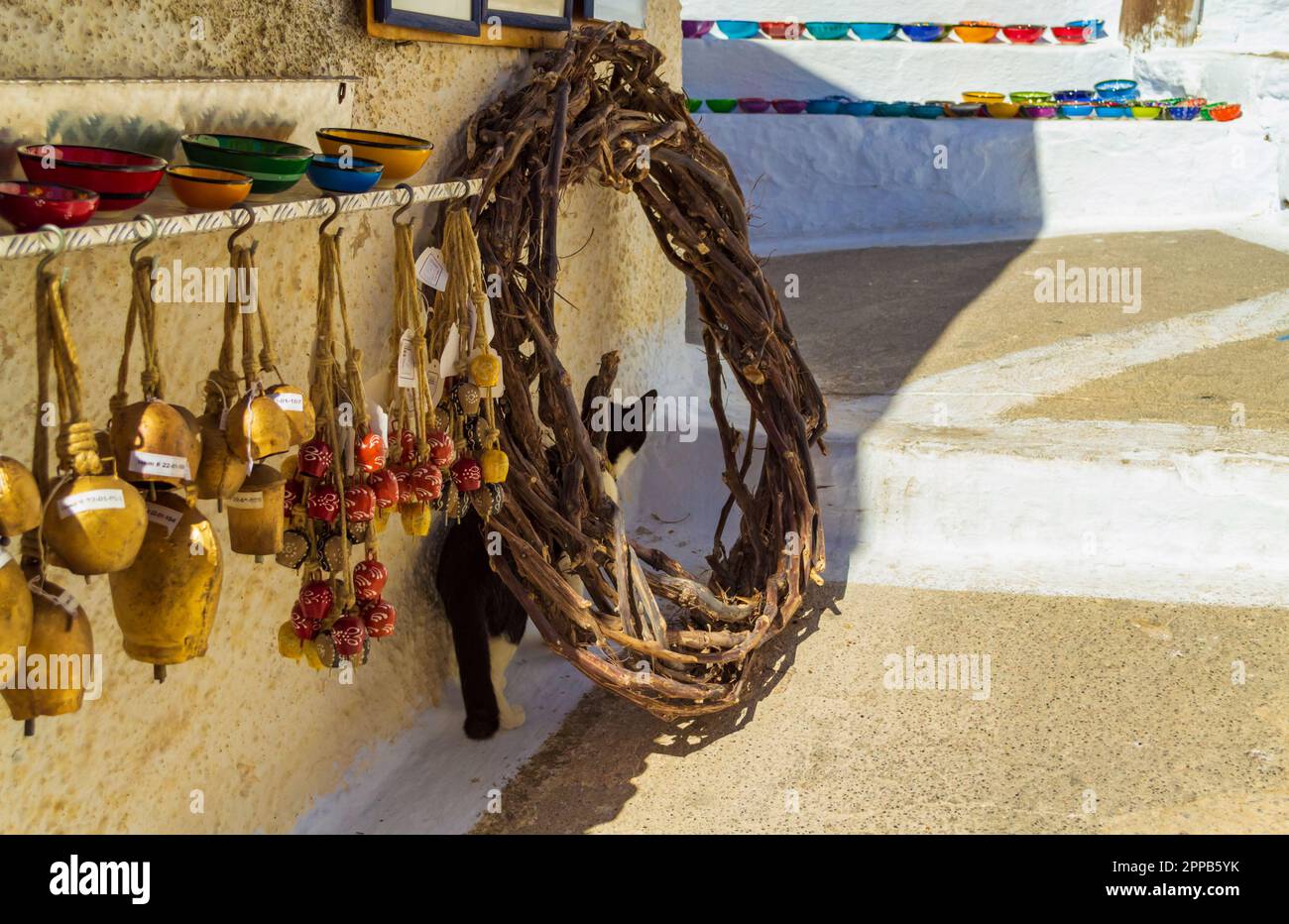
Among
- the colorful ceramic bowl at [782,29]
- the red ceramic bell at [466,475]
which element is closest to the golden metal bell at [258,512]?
the red ceramic bell at [466,475]

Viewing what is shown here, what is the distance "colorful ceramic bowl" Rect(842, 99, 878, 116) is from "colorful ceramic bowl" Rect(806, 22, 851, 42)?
41.7 inches

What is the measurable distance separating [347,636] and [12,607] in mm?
494

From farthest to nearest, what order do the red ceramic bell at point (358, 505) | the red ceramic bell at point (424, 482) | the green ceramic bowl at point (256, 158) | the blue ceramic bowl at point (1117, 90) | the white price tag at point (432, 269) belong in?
the blue ceramic bowl at point (1117, 90), the white price tag at point (432, 269), the red ceramic bell at point (424, 482), the red ceramic bell at point (358, 505), the green ceramic bowl at point (256, 158)

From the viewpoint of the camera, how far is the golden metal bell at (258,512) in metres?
1.47

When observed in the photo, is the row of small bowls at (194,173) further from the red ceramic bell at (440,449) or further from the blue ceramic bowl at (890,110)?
the blue ceramic bowl at (890,110)

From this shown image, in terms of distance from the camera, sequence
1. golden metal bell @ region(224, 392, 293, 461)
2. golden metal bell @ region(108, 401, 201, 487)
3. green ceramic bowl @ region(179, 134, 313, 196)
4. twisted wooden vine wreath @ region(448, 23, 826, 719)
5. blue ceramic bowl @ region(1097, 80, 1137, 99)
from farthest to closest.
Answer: blue ceramic bowl @ region(1097, 80, 1137, 99) → twisted wooden vine wreath @ region(448, 23, 826, 719) → green ceramic bowl @ region(179, 134, 313, 196) → golden metal bell @ region(224, 392, 293, 461) → golden metal bell @ region(108, 401, 201, 487)

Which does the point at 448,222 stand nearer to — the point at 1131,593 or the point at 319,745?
the point at 319,745

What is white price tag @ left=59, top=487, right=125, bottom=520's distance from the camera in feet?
3.89

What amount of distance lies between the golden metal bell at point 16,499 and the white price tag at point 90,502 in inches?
1.0

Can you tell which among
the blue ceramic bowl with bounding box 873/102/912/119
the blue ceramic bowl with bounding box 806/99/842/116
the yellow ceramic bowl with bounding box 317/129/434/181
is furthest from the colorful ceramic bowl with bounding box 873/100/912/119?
the yellow ceramic bowl with bounding box 317/129/434/181

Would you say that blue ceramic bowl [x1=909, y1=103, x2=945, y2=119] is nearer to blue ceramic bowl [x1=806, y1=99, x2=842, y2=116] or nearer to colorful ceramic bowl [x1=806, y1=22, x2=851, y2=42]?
blue ceramic bowl [x1=806, y1=99, x2=842, y2=116]

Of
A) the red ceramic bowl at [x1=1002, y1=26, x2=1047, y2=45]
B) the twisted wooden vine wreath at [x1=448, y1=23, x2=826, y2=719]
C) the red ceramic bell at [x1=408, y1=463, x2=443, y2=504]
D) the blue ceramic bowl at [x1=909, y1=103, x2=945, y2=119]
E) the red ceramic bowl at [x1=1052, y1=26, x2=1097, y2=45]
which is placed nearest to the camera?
the red ceramic bell at [x1=408, y1=463, x2=443, y2=504]

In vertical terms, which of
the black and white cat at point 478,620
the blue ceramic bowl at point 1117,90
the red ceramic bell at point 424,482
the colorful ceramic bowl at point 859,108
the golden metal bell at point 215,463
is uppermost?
the blue ceramic bowl at point 1117,90

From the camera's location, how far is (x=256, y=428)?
1.40m
